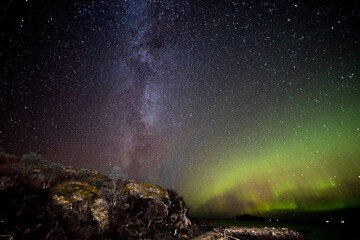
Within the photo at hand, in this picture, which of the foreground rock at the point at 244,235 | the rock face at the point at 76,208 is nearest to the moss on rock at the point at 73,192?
the rock face at the point at 76,208

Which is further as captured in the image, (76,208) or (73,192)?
(73,192)

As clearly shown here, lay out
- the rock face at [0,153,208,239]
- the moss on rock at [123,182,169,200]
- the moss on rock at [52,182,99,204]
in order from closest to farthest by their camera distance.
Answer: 1. the rock face at [0,153,208,239]
2. the moss on rock at [52,182,99,204]
3. the moss on rock at [123,182,169,200]

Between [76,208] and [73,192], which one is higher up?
[73,192]

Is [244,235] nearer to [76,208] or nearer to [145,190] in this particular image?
[145,190]

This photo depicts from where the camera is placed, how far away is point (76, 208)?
8812 millimetres

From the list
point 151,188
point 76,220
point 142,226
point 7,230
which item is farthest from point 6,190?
point 151,188

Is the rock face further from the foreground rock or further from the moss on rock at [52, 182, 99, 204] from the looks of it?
the foreground rock

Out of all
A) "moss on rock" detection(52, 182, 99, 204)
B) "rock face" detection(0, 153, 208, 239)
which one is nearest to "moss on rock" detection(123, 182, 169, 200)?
"rock face" detection(0, 153, 208, 239)

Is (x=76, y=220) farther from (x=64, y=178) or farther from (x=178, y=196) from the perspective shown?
(x=178, y=196)

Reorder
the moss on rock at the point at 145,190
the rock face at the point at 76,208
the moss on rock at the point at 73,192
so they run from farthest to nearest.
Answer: the moss on rock at the point at 145,190 < the moss on rock at the point at 73,192 < the rock face at the point at 76,208

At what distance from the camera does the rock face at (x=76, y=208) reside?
6734mm

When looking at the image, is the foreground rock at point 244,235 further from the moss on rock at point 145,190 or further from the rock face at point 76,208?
the moss on rock at point 145,190

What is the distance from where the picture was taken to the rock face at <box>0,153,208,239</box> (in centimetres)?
673

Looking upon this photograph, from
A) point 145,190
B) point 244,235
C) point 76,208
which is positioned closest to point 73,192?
point 76,208
